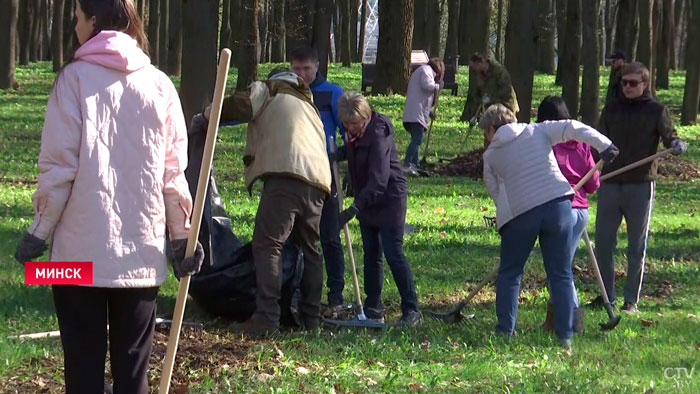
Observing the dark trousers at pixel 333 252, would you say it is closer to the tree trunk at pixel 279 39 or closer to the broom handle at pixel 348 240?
the broom handle at pixel 348 240

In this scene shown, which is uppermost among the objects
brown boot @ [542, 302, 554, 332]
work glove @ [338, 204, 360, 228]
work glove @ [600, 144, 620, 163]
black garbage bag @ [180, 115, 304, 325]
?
work glove @ [600, 144, 620, 163]

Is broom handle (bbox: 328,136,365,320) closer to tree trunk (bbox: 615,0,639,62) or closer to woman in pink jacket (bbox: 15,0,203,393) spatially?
woman in pink jacket (bbox: 15,0,203,393)

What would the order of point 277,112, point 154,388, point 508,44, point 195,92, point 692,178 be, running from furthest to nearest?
1. point 508,44
2. point 692,178
3. point 195,92
4. point 277,112
5. point 154,388

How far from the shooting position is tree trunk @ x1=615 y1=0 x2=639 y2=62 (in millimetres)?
26453

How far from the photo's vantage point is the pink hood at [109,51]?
4.13 m

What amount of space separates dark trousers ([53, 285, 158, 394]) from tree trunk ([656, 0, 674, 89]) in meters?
28.9

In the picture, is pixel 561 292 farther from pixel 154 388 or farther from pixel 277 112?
pixel 154 388

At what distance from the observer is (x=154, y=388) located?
6.05 metres

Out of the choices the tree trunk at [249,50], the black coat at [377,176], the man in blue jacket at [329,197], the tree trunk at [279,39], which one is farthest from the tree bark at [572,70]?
the tree trunk at [279,39]

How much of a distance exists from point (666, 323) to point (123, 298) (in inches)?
222

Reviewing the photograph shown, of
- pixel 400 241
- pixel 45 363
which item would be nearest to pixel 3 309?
pixel 45 363

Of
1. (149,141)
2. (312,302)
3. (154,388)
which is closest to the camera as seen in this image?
(149,141)

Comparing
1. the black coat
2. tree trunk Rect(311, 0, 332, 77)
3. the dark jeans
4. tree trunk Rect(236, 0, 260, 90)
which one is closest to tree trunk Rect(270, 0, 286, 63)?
tree trunk Rect(311, 0, 332, 77)

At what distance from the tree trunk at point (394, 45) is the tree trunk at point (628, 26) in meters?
4.89
